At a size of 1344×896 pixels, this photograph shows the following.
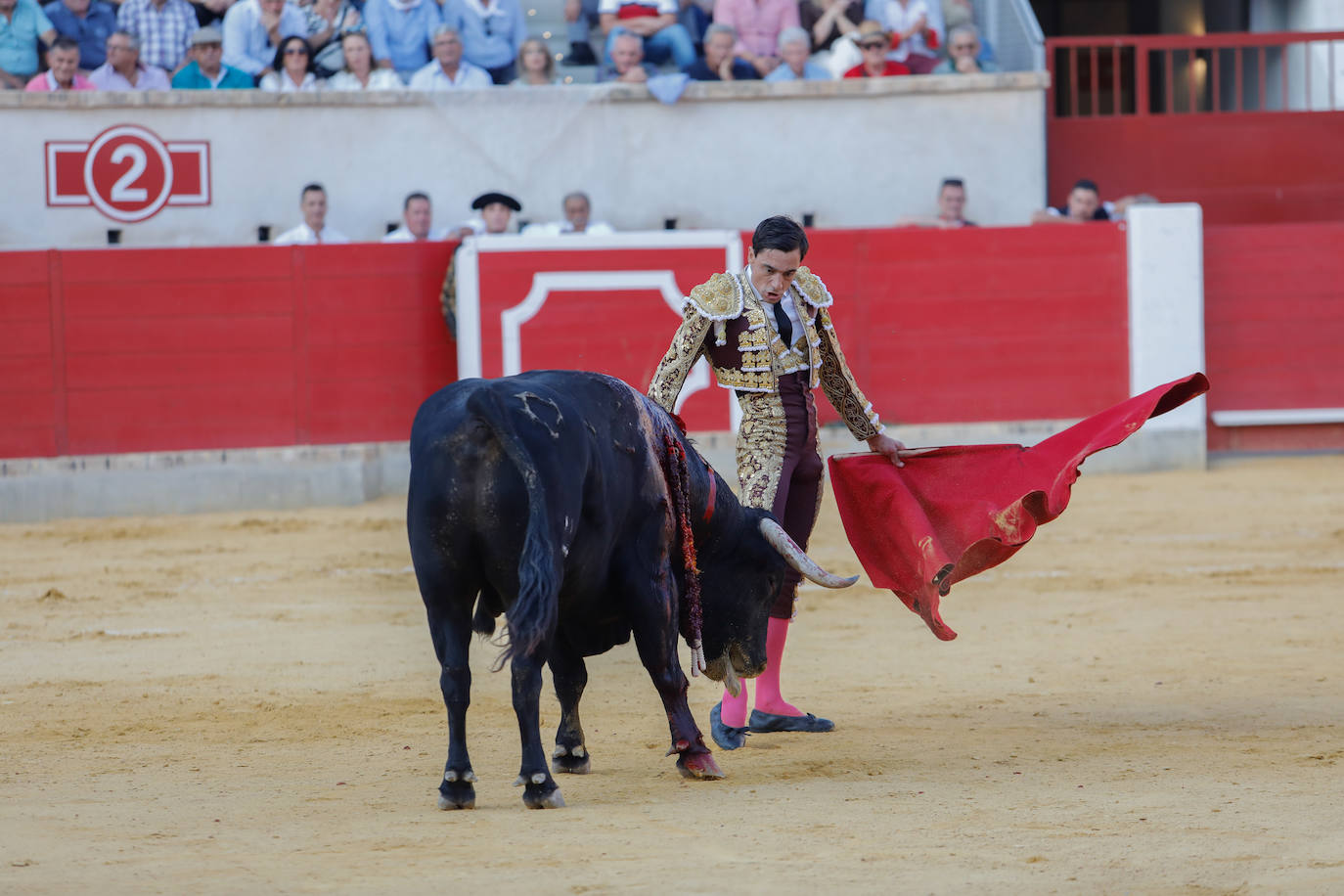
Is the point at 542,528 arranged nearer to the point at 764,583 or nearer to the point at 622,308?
the point at 764,583

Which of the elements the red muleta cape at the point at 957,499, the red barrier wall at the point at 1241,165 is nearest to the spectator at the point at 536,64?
the red barrier wall at the point at 1241,165

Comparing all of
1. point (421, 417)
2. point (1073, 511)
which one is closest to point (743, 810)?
point (421, 417)

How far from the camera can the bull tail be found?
305cm

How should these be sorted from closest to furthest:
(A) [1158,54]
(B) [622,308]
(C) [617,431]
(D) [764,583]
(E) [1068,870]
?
(E) [1068,870]
(C) [617,431]
(D) [764,583]
(B) [622,308]
(A) [1158,54]

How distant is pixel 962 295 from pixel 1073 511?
158 centimetres

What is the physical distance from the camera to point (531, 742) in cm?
317

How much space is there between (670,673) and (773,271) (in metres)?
0.91

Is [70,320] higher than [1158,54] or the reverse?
the reverse

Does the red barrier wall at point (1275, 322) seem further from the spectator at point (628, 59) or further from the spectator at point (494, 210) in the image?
the spectator at point (494, 210)

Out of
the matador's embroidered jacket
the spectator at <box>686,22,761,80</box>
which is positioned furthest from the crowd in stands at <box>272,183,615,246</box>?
the matador's embroidered jacket

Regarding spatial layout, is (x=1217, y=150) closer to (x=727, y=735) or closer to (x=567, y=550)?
(x=727, y=735)

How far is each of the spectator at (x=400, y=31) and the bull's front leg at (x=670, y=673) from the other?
21.5ft

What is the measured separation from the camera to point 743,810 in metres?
3.13

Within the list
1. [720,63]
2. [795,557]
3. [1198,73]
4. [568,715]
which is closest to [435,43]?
[720,63]
